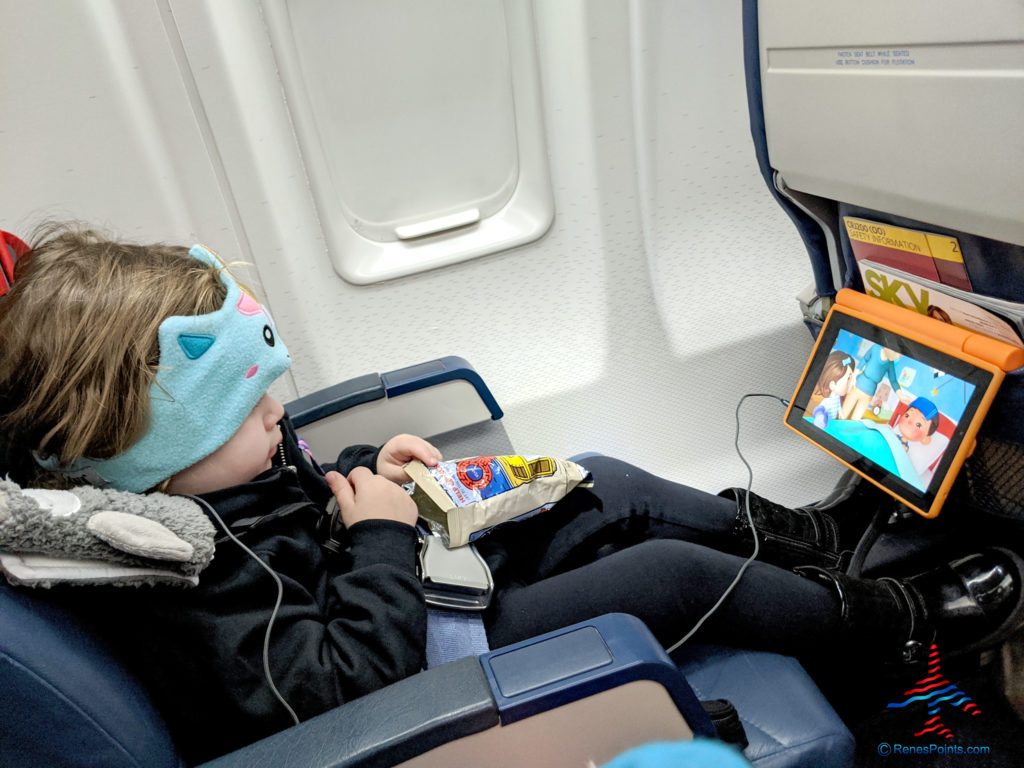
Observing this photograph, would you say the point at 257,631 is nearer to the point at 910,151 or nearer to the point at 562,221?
the point at 910,151

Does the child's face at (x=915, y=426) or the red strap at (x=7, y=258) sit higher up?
the red strap at (x=7, y=258)

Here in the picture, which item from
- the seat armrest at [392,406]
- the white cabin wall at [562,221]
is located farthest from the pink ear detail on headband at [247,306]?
the white cabin wall at [562,221]

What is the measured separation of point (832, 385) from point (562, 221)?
2.43 ft

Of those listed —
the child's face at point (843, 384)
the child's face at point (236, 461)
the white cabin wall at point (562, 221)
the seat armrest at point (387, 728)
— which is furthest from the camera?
the white cabin wall at point (562, 221)

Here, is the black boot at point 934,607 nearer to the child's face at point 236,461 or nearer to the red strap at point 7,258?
the child's face at point 236,461

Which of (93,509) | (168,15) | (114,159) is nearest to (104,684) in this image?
(93,509)

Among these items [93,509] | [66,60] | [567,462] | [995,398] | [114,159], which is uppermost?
[66,60]

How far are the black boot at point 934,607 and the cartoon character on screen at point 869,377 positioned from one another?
0.29 metres

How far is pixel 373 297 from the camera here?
5.60ft

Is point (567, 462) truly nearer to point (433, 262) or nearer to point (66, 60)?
point (433, 262)

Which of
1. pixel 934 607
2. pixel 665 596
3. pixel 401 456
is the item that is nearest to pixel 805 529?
pixel 934 607

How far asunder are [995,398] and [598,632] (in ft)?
2.38

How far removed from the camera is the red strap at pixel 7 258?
2.90 ft

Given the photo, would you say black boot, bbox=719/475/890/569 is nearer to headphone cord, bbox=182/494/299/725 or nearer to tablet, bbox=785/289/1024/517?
tablet, bbox=785/289/1024/517
